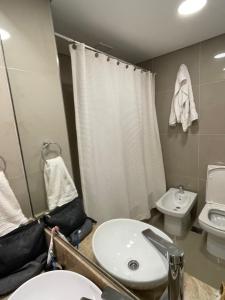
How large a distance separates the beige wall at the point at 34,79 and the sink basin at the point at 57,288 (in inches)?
16.3

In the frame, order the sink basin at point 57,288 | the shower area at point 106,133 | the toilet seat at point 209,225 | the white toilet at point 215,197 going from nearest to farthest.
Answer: the sink basin at point 57,288 → the shower area at point 106,133 → the toilet seat at point 209,225 → the white toilet at point 215,197

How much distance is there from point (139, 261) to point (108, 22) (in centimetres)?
151

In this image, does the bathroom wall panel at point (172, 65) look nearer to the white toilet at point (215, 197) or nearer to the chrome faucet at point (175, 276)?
the white toilet at point (215, 197)

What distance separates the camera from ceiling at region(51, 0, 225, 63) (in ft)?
3.48

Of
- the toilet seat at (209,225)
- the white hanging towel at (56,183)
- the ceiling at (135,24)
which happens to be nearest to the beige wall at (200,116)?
the ceiling at (135,24)

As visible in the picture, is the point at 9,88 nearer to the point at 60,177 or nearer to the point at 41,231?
the point at 60,177

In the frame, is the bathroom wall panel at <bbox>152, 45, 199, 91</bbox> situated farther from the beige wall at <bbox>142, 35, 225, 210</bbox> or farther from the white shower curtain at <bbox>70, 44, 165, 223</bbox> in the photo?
the white shower curtain at <bbox>70, 44, 165, 223</bbox>

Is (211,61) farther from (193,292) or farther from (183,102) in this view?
(193,292)

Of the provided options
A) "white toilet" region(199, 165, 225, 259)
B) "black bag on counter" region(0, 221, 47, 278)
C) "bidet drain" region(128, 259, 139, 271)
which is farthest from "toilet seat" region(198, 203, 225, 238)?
"black bag on counter" region(0, 221, 47, 278)

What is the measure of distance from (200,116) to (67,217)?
1.66 m

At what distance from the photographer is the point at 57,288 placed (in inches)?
28.2

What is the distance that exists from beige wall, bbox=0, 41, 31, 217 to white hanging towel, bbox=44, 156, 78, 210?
139 mm

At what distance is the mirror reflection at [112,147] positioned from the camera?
A: 2.48ft

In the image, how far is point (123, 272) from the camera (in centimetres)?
70
